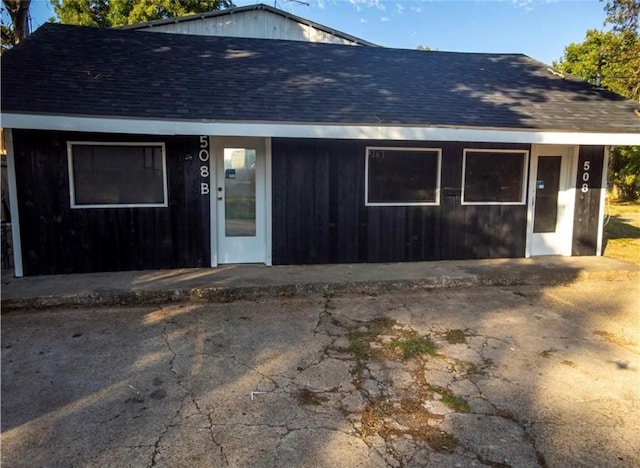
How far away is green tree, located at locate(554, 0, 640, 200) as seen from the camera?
1477cm

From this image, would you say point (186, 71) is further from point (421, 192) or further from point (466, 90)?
point (466, 90)

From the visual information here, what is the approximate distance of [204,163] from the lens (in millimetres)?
7242

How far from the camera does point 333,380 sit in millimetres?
3869

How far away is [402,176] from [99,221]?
504 centimetres

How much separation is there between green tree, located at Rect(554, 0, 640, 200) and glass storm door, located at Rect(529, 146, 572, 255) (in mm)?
9703

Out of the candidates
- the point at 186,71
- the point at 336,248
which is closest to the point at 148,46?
the point at 186,71

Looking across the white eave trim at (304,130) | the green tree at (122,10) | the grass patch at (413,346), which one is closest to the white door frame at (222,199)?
the white eave trim at (304,130)

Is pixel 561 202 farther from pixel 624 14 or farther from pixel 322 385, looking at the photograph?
pixel 624 14

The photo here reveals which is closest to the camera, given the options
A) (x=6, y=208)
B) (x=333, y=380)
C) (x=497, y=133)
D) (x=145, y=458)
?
(x=145, y=458)

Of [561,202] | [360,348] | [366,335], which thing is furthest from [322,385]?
[561,202]

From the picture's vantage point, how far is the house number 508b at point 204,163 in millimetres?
7211

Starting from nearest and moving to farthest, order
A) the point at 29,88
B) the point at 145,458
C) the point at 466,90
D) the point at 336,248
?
the point at 145,458 → the point at 29,88 → the point at 336,248 → the point at 466,90

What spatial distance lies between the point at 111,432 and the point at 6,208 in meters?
8.95

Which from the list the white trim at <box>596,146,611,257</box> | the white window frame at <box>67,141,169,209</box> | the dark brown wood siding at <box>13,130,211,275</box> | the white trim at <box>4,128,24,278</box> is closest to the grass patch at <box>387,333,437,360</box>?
the dark brown wood siding at <box>13,130,211,275</box>
